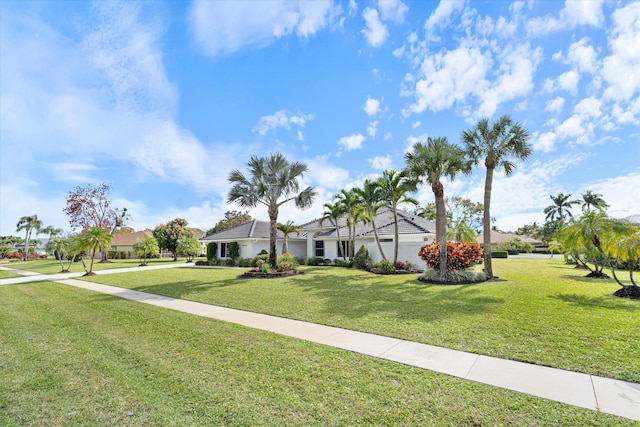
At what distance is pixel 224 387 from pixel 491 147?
16.7 m

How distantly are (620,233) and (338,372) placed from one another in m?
12.1

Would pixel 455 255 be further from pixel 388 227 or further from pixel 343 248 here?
pixel 343 248

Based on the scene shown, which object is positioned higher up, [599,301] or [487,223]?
[487,223]

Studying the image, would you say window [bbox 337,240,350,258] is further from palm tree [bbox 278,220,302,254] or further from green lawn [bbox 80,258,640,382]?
green lawn [bbox 80,258,640,382]

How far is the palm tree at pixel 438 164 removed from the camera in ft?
50.4

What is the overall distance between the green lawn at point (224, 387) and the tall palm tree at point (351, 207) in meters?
15.7

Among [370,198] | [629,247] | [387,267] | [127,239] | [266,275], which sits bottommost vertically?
[266,275]

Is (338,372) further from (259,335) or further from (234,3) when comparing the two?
(234,3)

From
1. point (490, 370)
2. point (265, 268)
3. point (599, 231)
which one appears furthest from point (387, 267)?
point (490, 370)

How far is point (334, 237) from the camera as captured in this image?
1051 inches

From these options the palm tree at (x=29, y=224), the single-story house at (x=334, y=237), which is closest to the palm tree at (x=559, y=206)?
the single-story house at (x=334, y=237)

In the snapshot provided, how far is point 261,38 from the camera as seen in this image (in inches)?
514

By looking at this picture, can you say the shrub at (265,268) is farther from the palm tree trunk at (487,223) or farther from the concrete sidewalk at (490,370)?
the palm tree trunk at (487,223)

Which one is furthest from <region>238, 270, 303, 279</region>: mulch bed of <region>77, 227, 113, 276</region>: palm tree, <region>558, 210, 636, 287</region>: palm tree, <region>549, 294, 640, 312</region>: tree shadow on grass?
<region>558, 210, 636, 287</region>: palm tree
